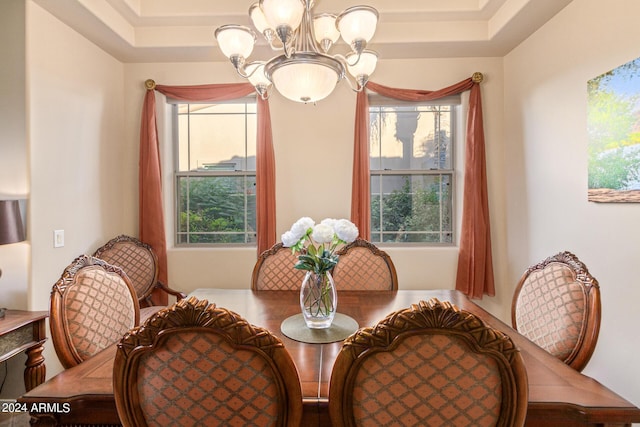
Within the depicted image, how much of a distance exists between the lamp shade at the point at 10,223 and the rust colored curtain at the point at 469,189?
89.5 inches

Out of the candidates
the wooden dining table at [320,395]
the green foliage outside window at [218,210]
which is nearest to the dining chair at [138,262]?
the green foliage outside window at [218,210]

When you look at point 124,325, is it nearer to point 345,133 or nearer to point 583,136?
point 345,133

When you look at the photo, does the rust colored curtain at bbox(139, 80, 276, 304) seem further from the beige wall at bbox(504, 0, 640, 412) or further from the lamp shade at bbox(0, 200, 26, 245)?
the beige wall at bbox(504, 0, 640, 412)

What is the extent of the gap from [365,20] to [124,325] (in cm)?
176

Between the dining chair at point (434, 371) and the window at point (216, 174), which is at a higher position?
the window at point (216, 174)

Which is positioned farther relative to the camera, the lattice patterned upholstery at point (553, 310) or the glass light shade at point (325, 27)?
the glass light shade at point (325, 27)

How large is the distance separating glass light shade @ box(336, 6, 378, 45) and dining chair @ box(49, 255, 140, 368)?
1565 millimetres

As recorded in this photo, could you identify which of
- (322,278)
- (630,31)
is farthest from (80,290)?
(630,31)

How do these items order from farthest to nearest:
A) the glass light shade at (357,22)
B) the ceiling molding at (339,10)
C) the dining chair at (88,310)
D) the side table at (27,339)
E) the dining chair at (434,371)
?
the ceiling molding at (339,10)
the side table at (27,339)
the glass light shade at (357,22)
the dining chair at (88,310)
the dining chair at (434,371)

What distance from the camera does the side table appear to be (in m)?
1.75

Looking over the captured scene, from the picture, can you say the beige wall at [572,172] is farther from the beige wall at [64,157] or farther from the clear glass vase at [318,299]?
the beige wall at [64,157]

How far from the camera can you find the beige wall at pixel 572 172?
183 cm

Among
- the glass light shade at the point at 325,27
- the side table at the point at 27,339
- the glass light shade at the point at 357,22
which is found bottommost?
the side table at the point at 27,339

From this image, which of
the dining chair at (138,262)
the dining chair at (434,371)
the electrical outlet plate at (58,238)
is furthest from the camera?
the dining chair at (138,262)
